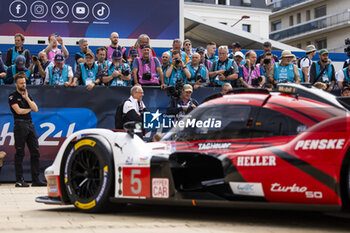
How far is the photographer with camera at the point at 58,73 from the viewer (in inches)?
493

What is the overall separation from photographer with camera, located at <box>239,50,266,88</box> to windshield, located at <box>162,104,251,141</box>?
6.25m

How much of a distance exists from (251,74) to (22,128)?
4980 mm

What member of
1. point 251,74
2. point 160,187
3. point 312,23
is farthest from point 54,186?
point 312,23

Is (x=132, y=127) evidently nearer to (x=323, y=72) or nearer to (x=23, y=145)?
(x=23, y=145)

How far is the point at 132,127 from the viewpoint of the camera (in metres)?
6.78

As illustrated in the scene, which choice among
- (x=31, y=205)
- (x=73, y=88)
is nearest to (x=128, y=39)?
(x=73, y=88)

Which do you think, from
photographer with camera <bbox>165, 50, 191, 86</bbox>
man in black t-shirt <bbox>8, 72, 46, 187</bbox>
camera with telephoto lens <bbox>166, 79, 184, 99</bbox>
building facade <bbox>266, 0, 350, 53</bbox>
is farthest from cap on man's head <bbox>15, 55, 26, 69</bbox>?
building facade <bbox>266, 0, 350, 53</bbox>

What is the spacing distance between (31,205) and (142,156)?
223cm

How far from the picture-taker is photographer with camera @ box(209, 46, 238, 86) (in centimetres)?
1284

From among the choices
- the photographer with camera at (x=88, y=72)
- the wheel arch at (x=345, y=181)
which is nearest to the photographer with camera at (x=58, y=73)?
the photographer with camera at (x=88, y=72)

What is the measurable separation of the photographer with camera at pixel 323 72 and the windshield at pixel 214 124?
23.7 ft

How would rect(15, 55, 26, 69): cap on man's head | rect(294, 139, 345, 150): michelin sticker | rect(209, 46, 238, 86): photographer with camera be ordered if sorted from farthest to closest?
rect(209, 46, 238, 86): photographer with camera < rect(15, 55, 26, 69): cap on man's head < rect(294, 139, 345, 150): michelin sticker

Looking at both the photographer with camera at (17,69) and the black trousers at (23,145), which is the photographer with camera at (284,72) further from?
the photographer with camera at (17,69)

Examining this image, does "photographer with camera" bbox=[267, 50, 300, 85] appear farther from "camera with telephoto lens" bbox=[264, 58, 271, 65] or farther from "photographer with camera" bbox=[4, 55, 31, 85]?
"photographer with camera" bbox=[4, 55, 31, 85]
